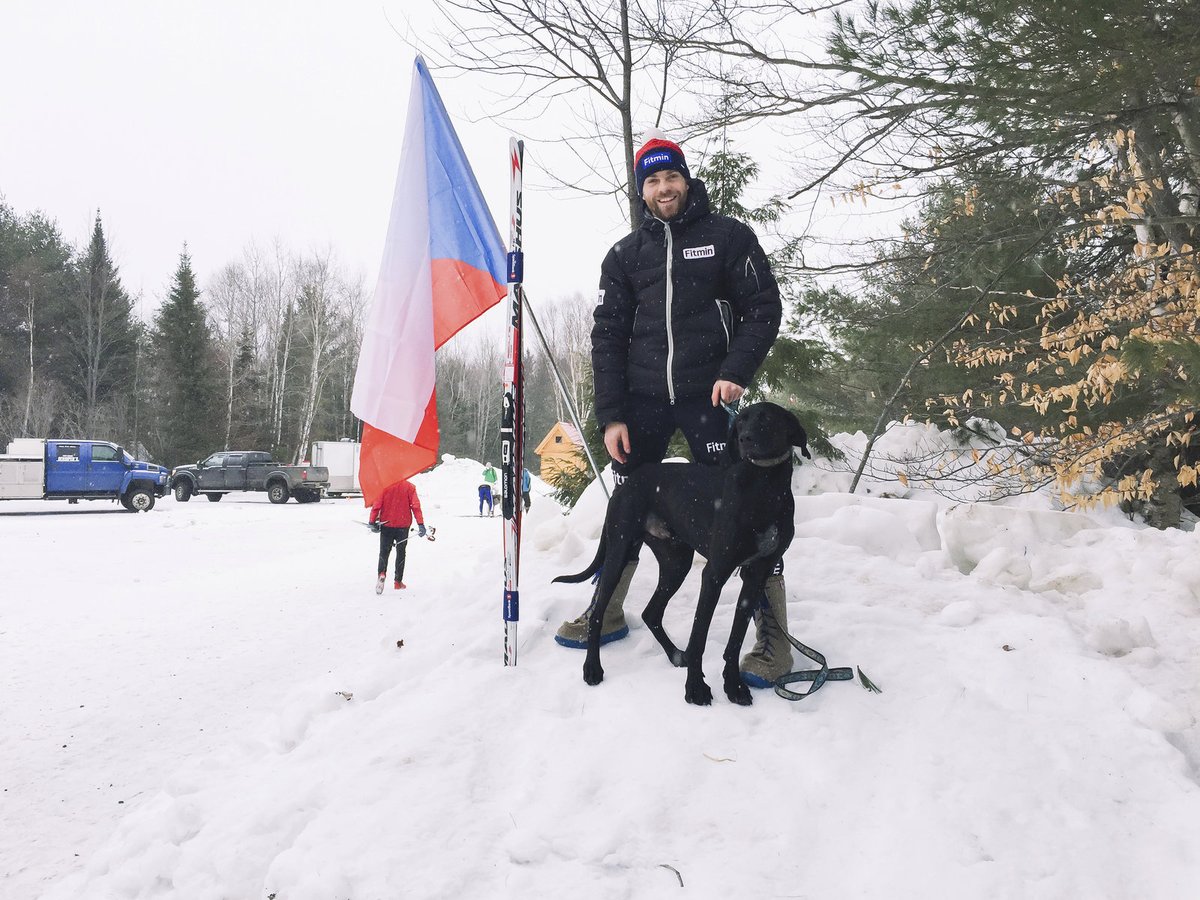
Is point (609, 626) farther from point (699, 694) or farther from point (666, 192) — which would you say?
point (666, 192)

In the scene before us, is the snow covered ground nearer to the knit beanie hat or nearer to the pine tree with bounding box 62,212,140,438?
the knit beanie hat

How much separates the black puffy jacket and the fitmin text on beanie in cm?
12

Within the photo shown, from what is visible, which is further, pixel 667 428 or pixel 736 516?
pixel 667 428

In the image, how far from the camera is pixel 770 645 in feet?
9.36

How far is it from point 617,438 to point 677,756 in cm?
137

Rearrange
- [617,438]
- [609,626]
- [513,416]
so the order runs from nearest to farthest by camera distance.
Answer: [617,438]
[609,626]
[513,416]

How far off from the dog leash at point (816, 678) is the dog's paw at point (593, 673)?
2.36 ft

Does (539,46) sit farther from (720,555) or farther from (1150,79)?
(720,555)

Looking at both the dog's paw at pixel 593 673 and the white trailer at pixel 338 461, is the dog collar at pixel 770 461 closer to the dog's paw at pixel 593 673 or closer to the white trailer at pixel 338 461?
the dog's paw at pixel 593 673

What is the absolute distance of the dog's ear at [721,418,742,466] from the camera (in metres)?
2.67

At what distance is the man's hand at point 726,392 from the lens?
2.85 metres

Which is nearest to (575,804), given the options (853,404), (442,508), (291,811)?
(291,811)

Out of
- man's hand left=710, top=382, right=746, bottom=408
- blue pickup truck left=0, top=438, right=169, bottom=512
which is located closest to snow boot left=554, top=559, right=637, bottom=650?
man's hand left=710, top=382, right=746, bottom=408

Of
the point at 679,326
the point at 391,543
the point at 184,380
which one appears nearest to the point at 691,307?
the point at 679,326
